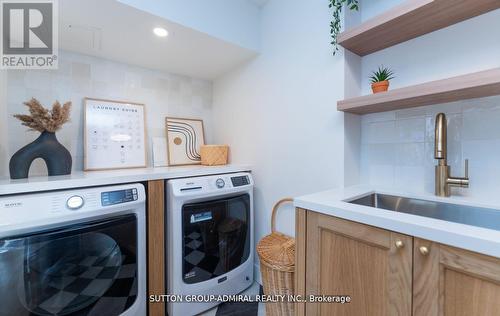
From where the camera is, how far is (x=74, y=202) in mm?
998

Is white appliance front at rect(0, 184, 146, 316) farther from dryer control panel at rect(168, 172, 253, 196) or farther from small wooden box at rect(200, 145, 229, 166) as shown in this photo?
small wooden box at rect(200, 145, 229, 166)

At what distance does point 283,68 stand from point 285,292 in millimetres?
1424

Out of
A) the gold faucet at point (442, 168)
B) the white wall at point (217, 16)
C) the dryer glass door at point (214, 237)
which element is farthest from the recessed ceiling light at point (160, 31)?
the gold faucet at point (442, 168)

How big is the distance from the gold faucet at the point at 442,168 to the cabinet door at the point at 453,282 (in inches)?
22.5

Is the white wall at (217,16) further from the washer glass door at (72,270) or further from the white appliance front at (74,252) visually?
the washer glass door at (72,270)

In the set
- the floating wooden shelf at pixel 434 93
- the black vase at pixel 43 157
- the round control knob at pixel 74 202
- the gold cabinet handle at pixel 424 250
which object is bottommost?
the gold cabinet handle at pixel 424 250

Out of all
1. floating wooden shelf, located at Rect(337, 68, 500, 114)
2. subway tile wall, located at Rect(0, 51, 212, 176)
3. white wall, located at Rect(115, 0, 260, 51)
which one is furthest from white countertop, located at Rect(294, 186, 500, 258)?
Answer: subway tile wall, located at Rect(0, 51, 212, 176)

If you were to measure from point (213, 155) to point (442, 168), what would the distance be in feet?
4.83

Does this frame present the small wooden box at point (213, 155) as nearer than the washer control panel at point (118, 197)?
No

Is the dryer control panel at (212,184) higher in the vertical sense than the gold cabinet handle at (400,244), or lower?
higher

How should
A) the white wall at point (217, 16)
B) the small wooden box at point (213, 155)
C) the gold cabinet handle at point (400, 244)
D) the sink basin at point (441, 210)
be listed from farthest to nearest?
the small wooden box at point (213, 155), the white wall at point (217, 16), the sink basin at point (441, 210), the gold cabinet handle at point (400, 244)

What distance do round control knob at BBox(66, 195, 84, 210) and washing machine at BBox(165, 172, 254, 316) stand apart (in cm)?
43

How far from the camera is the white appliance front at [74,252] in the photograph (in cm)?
88

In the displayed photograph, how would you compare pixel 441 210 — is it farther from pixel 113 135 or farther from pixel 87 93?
pixel 87 93
